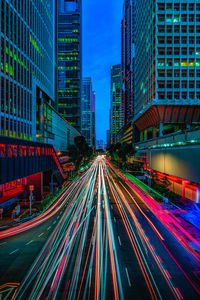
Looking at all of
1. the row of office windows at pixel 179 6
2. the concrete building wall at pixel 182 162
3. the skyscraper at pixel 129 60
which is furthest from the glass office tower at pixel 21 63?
the skyscraper at pixel 129 60

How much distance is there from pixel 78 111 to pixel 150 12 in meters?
79.0

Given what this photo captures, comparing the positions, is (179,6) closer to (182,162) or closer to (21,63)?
(21,63)

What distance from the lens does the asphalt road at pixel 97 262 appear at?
8898mm

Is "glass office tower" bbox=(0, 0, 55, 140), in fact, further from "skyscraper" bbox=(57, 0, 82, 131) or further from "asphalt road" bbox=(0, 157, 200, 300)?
"skyscraper" bbox=(57, 0, 82, 131)

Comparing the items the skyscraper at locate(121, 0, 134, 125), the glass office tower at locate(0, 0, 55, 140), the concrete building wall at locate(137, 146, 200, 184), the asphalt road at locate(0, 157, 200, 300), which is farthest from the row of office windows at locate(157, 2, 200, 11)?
the skyscraper at locate(121, 0, 134, 125)

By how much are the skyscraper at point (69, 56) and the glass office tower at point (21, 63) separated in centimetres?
6261

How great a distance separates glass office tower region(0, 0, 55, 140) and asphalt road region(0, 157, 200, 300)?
28.6 meters

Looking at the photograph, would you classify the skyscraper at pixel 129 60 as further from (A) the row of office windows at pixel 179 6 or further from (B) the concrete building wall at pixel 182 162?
(B) the concrete building wall at pixel 182 162

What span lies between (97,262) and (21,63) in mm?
48330

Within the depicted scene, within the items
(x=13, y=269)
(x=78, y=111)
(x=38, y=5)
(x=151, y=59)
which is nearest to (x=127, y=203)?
(x=13, y=269)

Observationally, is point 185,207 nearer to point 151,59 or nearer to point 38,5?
point 151,59

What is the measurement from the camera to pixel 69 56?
4567 inches

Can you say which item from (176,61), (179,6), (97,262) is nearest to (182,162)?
(97,262)

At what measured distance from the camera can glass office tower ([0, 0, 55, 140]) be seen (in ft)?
112
